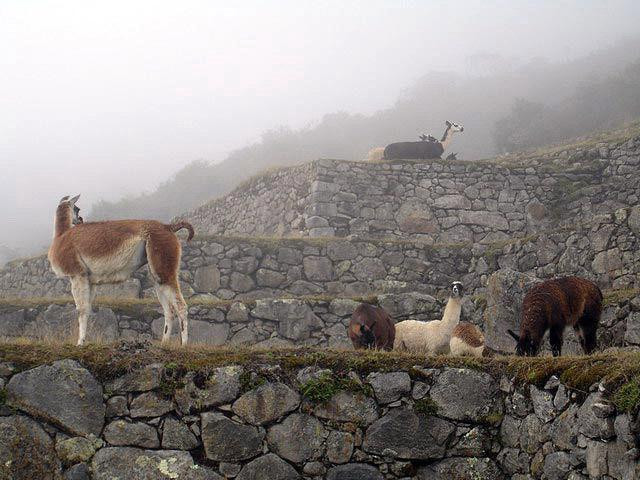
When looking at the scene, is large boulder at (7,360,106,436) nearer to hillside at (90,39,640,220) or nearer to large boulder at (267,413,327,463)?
large boulder at (267,413,327,463)

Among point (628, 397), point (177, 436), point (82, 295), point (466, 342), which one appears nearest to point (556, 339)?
point (466, 342)

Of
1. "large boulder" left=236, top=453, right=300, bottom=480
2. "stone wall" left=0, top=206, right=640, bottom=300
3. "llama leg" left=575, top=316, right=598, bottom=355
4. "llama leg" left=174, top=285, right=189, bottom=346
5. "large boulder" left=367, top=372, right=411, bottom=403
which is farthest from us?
"stone wall" left=0, top=206, right=640, bottom=300

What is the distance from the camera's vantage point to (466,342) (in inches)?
389

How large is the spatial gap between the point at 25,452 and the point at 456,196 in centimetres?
1509

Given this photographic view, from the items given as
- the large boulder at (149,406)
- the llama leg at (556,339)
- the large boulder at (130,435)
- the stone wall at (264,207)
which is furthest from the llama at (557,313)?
the stone wall at (264,207)

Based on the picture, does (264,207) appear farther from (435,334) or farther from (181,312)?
(181,312)

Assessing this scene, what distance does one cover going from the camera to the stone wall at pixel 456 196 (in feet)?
64.2

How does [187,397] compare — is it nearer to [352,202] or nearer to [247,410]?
[247,410]

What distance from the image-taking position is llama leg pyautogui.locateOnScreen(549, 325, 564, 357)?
8178 mm

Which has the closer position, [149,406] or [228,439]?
[228,439]

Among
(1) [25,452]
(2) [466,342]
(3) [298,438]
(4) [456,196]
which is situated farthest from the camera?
(4) [456,196]

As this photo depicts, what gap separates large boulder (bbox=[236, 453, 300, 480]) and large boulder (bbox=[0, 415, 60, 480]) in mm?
1764

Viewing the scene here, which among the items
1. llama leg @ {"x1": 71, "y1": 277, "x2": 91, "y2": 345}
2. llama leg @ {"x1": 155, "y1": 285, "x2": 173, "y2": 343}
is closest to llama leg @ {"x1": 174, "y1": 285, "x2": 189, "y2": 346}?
llama leg @ {"x1": 155, "y1": 285, "x2": 173, "y2": 343}

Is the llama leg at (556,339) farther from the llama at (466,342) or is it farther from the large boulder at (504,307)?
the large boulder at (504,307)
